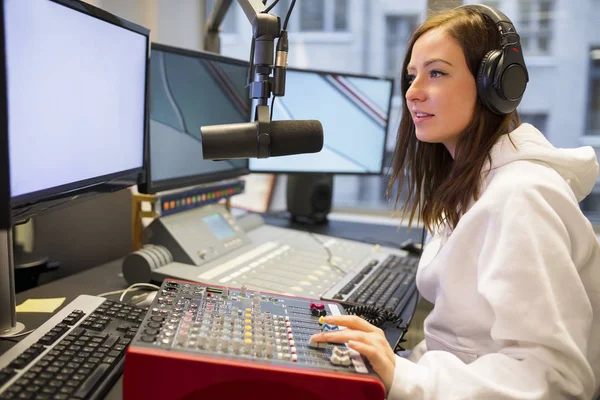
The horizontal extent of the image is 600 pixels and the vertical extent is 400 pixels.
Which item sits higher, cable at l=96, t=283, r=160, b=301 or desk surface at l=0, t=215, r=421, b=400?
cable at l=96, t=283, r=160, b=301

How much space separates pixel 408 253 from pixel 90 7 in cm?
110

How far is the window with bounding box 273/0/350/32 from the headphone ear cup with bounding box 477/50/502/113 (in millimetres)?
1656

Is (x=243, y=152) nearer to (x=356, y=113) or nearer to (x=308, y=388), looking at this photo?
(x=308, y=388)

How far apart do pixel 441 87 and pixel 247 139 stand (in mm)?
419

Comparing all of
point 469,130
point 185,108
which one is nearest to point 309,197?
point 185,108

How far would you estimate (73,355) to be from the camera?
702mm

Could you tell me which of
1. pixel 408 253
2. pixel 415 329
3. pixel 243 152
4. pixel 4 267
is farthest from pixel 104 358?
pixel 408 253

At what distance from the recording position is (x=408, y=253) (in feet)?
5.16

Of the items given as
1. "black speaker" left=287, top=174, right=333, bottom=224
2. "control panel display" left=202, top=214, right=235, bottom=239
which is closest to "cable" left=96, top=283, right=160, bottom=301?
"control panel display" left=202, top=214, right=235, bottom=239

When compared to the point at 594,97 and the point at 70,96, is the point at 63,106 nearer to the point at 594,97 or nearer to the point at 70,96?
the point at 70,96

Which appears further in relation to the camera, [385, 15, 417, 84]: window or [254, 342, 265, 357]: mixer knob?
[385, 15, 417, 84]: window

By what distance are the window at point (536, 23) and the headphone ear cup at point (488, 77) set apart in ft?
4.49

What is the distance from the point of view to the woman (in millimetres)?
709

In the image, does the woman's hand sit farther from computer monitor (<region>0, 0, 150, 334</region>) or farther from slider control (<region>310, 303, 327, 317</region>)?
computer monitor (<region>0, 0, 150, 334</region>)
